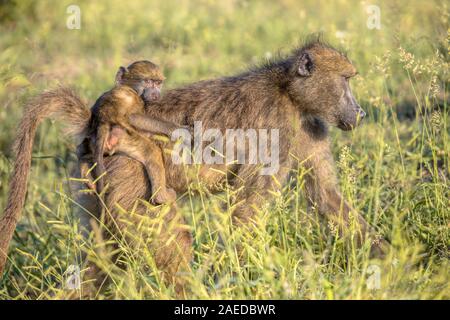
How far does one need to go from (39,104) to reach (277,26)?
5.22 m

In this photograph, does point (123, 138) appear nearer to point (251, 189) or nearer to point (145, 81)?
point (145, 81)

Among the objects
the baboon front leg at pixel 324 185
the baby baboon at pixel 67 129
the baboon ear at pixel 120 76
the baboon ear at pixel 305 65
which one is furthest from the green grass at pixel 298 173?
the baboon ear at pixel 120 76

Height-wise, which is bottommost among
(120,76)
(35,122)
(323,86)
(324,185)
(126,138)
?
(324,185)

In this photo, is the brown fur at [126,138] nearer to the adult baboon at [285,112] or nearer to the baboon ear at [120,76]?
the adult baboon at [285,112]

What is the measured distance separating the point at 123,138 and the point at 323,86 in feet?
3.79

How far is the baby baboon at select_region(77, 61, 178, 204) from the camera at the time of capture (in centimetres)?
381

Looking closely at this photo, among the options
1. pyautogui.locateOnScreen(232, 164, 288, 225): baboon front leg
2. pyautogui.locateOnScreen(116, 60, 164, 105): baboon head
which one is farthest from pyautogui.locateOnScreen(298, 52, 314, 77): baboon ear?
pyautogui.locateOnScreen(116, 60, 164, 105): baboon head

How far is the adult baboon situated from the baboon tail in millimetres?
396

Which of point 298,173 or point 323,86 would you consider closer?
point 298,173

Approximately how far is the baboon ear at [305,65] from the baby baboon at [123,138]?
81 cm

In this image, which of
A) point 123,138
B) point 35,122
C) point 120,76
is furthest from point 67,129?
point 120,76

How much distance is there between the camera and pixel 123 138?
386 centimetres
